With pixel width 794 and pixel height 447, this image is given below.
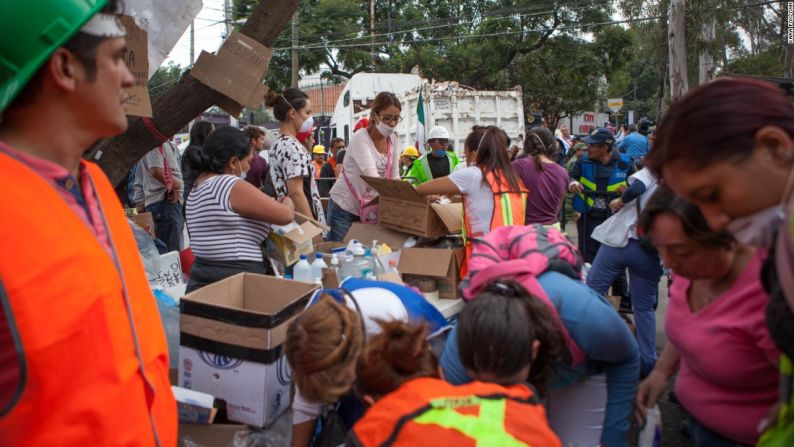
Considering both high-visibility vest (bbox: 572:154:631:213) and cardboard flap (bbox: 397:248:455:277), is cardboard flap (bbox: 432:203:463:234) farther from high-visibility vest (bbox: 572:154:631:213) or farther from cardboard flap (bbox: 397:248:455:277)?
high-visibility vest (bbox: 572:154:631:213)

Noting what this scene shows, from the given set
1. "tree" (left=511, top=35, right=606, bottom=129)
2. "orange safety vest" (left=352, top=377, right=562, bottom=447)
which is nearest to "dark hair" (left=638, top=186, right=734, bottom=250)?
"orange safety vest" (left=352, top=377, right=562, bottom=447)

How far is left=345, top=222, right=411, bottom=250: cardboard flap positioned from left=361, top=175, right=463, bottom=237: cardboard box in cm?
6

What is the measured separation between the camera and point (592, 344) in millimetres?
2123

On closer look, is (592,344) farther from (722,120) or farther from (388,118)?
(388,118)

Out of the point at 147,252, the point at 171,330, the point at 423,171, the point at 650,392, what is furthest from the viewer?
the point at 423,171

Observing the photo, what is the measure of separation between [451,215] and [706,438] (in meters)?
2.70

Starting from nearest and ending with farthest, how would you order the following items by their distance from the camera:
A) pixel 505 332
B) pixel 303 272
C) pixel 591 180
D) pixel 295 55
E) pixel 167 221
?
Answer: pixel 505 332 < pixel 303 272 < pixel 167 221 < pixel 591 180 < pixel 295 55

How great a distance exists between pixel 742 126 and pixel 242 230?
8.70 ft

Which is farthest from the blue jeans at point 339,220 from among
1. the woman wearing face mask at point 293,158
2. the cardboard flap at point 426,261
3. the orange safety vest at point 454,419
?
the orange safety vest at point 454,419

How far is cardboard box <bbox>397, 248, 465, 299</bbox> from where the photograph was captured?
3.99 meters

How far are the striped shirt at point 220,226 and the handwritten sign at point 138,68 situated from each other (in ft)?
1.82

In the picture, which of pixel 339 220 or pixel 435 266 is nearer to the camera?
pixel 435 266

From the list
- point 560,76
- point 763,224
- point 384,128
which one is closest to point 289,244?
point 384,128

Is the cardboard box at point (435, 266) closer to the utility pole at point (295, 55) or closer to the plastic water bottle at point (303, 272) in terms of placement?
the plastic water bottle at point (303, 272)
